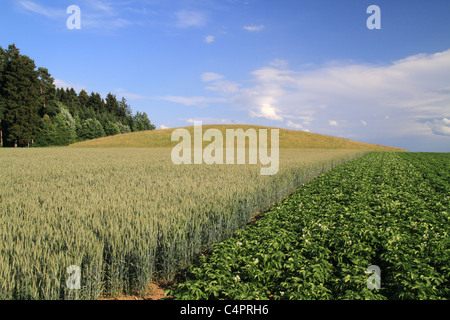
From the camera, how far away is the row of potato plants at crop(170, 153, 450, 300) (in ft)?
11.9

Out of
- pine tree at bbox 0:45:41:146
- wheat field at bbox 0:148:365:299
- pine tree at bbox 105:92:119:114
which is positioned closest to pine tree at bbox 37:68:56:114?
pine tree at bbox 0:45:41:146

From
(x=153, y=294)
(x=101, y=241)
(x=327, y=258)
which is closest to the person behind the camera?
(x=101, y=241)

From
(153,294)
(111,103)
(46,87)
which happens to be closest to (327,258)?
(153,294)

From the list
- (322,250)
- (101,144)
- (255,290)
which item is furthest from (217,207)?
(101,144)

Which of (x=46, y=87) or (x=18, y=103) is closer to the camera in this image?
(x=18, y=103)

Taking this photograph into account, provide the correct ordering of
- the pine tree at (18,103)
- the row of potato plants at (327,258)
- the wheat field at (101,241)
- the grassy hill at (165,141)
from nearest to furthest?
1. the wheat field at (101,241)
2. the row of potato plants at (327,258)
3. the pine tree at (18,103)
4. the grassy hill at (165,141)

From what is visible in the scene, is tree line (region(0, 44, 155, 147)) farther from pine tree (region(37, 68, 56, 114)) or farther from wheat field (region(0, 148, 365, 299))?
wheat field (region(0, 148, 365, 299))

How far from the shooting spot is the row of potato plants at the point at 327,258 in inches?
143

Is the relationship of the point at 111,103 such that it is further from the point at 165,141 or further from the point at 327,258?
the point at 327,258

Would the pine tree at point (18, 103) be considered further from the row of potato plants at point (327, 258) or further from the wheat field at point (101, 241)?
the row of potato plants at point (327, 258)

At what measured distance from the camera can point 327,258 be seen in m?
4.79

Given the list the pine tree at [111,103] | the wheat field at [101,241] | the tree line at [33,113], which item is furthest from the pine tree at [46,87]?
the wheat field at [101,241]
